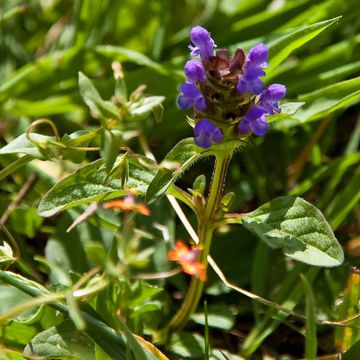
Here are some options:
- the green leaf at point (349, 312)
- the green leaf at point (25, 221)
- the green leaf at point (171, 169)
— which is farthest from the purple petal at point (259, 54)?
the green leaf at point (25, 221)

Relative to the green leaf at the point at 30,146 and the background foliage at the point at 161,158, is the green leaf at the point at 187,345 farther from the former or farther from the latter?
the green leaf at the point at 30,146

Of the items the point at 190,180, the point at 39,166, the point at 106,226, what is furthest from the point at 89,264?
the point at 190,180

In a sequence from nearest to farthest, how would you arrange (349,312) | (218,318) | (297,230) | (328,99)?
(297,230) → (349,312) → (218,318) → (328,99)

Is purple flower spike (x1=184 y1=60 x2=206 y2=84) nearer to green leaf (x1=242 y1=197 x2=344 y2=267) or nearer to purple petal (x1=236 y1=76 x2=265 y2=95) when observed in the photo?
purple petal (x1=236 y1=76 x2=265 y2=95)

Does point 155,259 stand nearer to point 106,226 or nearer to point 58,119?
point 106,226

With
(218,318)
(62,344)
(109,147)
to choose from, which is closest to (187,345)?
(218,318)

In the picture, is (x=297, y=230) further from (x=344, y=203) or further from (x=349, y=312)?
(x=344, y=203)
